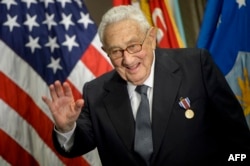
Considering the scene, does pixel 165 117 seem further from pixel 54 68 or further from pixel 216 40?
pixel 54 68

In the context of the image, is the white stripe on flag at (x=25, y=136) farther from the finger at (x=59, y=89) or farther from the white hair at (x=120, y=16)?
the white hair at (x=120, y=16)

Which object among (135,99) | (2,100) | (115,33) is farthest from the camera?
(2,100)

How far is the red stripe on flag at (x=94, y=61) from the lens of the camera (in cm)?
214

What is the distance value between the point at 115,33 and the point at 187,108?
1.32 ft

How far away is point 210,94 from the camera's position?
1.22 meters

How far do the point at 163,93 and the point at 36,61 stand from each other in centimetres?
119

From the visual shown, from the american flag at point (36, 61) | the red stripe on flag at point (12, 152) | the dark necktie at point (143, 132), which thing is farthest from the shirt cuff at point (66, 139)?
the red stripe on flag at point (12, 152)

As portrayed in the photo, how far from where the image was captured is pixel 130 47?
1.18 meters

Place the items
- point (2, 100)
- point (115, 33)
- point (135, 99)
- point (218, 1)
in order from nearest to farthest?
point (115, 33), point (135, 99), point (218, 1), point (2, 100)

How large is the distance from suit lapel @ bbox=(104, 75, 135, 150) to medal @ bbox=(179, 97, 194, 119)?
8.1 inches

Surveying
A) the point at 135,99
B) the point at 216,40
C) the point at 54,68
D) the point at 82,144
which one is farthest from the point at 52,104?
the point at 216,40

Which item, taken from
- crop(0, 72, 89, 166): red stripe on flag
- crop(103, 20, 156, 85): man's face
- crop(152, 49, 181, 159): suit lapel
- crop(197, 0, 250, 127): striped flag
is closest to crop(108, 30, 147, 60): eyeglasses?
crop(103, 20, 156, 85): man's face

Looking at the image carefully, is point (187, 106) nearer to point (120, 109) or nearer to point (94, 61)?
point (120, 109)

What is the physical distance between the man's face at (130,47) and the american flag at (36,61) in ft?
3.12
